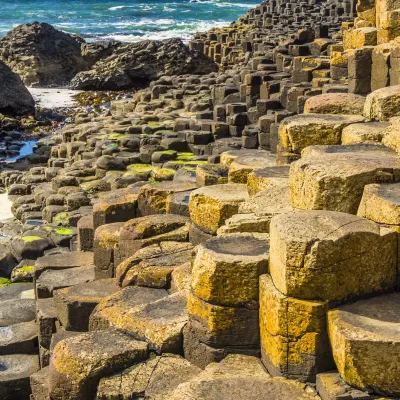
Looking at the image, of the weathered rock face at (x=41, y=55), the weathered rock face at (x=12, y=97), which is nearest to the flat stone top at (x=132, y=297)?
the weathered rock face at (x=12, y=97)

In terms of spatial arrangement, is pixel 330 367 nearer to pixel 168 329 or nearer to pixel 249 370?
pixel 249 370

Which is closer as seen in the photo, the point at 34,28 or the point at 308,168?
the point at 308,168

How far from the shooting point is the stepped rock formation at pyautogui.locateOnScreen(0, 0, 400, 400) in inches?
227

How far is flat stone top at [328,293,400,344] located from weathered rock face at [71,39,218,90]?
92.0 feet

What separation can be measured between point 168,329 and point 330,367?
59.3 inches

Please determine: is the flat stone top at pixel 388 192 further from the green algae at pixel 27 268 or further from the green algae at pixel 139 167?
the green algae at pixel 139 167

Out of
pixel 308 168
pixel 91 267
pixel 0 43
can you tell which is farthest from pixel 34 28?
pixel 308 168

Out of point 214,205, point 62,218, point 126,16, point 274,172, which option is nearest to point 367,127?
point 274,172

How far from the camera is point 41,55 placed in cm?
3712

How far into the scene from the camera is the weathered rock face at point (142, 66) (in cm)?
3350

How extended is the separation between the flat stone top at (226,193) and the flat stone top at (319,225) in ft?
7.70

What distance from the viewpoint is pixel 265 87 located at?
19.3 m

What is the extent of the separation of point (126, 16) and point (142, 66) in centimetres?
4462

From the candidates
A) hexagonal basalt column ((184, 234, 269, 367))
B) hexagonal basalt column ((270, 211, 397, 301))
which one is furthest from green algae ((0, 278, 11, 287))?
hexagonal basalt column ((270, 211, 397, 301))
